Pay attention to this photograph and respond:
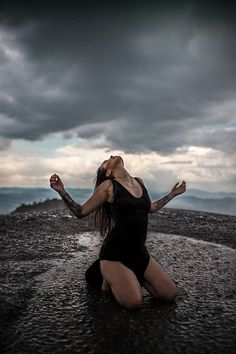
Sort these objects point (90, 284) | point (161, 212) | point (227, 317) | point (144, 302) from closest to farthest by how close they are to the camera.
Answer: point (227, 317), point (144, 302), point (90, 284), point (161, 212)

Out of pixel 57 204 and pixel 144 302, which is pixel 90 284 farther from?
pixel 57 204

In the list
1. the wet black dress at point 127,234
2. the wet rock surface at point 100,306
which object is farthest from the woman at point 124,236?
the wet rock surface at point 100,306

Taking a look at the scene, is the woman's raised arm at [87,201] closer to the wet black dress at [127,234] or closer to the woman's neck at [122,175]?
the wet black dress at [127,234]

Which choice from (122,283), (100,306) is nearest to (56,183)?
(122,283)

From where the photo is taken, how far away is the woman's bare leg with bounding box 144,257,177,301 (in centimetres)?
437

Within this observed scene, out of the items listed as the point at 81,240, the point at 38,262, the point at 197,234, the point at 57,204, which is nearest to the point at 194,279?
the point at 38,262

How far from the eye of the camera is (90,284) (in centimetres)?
499

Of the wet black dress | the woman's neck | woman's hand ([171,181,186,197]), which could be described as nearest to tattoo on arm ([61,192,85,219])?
the wet black dress

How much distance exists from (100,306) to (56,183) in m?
1.64

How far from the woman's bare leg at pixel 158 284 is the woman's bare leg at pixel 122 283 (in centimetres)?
28

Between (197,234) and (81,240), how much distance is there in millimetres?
3487

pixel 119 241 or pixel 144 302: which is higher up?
pixel 119 241

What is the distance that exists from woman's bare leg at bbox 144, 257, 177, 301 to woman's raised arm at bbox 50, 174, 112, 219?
1113 millimetres

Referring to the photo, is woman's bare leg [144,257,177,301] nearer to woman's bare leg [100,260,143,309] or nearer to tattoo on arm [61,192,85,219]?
woman's bare leg [100,260,143,309]
